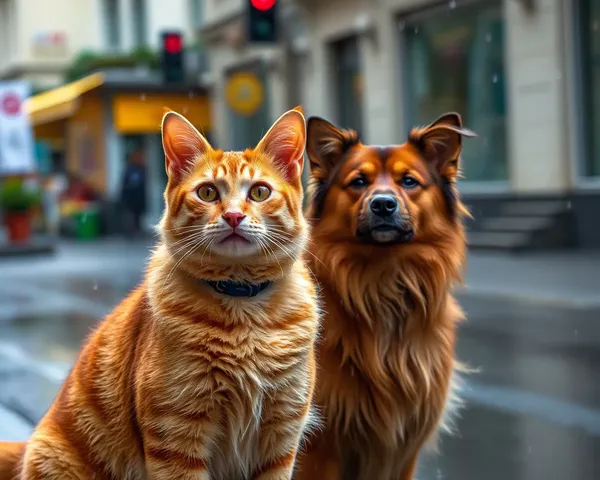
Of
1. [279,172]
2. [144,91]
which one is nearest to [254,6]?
[279,172]

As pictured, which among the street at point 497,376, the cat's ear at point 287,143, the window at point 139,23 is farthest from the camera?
the window at point 139,23

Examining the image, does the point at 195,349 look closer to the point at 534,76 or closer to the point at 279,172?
the point at 279,172

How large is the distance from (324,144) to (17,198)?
773 inches

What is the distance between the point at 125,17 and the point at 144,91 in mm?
13489

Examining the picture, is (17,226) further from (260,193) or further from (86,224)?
(260,193)

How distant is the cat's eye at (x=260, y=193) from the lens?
284 cm

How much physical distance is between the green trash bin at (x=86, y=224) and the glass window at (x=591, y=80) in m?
16.7

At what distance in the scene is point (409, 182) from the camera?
379cm

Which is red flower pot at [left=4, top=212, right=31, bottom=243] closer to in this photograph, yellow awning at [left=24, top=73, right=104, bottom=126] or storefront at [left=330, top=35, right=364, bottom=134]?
yellow awning at [left=24, top=73, right=104, bottom=126]

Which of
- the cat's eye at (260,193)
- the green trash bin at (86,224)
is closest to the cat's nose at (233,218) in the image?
the cat's eye at (260,193)

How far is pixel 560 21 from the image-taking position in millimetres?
A: 15391

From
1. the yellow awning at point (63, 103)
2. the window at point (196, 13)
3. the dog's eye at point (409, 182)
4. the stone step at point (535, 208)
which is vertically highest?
the window at point (196, 13)

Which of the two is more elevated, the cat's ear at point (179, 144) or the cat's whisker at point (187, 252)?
the cat's ear at point (179, 144)

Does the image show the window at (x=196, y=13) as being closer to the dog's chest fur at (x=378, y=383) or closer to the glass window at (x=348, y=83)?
the glass window at (x=348, y=83)
